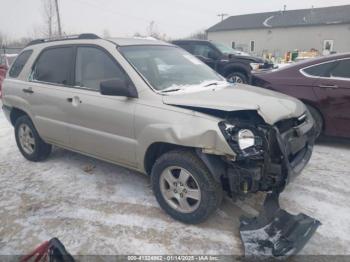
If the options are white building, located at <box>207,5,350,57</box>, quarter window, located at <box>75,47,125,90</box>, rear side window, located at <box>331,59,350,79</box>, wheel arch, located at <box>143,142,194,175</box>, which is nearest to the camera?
wheel arch, located at <box>143,142,194,175</box>

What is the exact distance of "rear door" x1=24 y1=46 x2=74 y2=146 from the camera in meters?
4.03

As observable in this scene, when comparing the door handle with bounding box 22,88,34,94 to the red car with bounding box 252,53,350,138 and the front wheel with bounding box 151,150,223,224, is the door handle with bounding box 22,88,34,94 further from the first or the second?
the red car with bounding box 252,53,350,138

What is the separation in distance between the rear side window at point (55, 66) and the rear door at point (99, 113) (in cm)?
15

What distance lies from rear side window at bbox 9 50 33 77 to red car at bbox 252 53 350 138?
4.08m

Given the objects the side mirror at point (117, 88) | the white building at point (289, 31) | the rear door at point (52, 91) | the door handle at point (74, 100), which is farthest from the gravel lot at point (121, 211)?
the white building at point (289, 31)

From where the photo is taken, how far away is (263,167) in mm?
2729

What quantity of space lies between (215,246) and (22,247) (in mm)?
1752

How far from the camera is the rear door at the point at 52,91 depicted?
4.03 meters

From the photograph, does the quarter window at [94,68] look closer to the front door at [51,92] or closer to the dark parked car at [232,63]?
the front door at [51,92]

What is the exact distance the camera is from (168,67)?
3830mm

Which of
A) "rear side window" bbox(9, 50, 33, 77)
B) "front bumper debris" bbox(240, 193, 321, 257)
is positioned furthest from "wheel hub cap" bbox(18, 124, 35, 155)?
"front bumper debris" bbox(240, 193, 321, 257)

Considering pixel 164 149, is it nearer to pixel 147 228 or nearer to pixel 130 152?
pixel 130 152

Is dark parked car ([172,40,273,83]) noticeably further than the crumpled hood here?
Yes

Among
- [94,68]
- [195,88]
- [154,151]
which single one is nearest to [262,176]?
[154,151]
